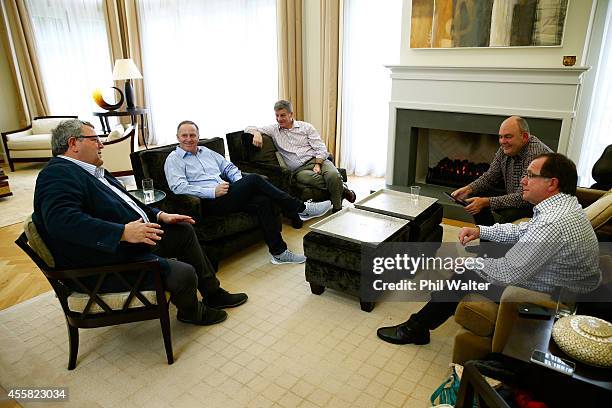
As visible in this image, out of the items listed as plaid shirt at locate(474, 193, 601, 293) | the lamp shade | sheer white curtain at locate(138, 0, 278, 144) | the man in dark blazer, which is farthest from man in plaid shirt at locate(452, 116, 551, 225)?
the lamp shade

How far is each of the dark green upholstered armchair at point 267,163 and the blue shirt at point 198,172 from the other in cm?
37

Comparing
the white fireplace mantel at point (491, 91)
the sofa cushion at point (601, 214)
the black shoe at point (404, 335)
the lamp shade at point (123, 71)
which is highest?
the lamp shade at point (123, 71)

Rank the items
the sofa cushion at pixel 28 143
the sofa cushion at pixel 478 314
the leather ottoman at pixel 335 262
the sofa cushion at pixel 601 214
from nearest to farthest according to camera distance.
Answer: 1. the sofa cushion at pixel 478 314
2. the sofa cushion at pixel 601 214
3. the leather ottoman at pixel 335 262
4. the sofa cushion at pixel 28 143

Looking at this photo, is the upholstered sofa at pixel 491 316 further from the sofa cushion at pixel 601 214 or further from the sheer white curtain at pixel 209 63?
the sheer white curtain at pixel 209 63

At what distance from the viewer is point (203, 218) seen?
2850 millimetres

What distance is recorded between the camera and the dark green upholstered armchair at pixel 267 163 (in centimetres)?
353

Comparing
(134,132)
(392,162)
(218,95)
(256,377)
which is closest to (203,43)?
(218,95)

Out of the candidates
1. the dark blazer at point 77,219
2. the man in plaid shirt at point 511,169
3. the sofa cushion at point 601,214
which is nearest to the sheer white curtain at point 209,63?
the man in plaid shirt at point 511,169

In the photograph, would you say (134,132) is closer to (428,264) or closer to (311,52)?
(311,52)

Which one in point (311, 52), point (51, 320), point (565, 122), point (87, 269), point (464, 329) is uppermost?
point (311, 52)

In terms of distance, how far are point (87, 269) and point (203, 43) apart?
17.0 feet

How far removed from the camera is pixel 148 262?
1.80 m

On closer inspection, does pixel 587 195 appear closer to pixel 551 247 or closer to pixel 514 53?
pixel 551 247

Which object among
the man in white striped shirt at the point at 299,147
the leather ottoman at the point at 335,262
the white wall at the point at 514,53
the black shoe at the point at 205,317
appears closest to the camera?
the black shoe at the point at 205,317
